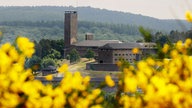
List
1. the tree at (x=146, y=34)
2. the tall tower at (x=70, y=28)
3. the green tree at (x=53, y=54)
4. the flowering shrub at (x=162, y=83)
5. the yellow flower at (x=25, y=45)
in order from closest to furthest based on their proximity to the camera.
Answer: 1. the flowering shrub at (x=162, y=83)
2. the yellow flower at (x=25, y=45)
3. the tree at (x=146, y=34)
4. the green tree at (x=53, y=54)
5. the tall tower at (x=70, y=28)

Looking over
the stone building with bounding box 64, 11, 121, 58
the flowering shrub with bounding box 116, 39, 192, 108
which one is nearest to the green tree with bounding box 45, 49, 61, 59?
the stone building with bounding box 64, 11, 121, 58

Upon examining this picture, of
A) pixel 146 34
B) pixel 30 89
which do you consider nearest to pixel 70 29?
pixel 146 34

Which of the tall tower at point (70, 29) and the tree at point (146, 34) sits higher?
the tree at point (146, 34)

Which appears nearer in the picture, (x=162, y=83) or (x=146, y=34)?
(x=162, y=83)

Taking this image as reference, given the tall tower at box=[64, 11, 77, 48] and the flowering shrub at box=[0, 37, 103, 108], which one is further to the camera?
the tall tower at box=[64, 11, 77, 48]

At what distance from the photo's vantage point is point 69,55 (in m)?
93.9

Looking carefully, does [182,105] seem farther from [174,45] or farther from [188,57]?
[174,45]

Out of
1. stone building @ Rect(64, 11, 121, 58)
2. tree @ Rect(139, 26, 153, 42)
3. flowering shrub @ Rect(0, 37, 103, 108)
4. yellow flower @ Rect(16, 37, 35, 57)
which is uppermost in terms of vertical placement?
tree @ Rect(139, 26, 153, 42)

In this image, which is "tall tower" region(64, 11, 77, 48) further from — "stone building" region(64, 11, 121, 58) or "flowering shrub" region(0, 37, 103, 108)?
"flowering shrub" region(0, 37, 103, 108)

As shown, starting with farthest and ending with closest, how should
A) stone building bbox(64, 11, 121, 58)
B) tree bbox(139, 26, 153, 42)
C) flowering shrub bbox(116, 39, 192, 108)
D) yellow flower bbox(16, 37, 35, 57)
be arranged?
stone building bbox(64, 11, 121, 58), tree bbox(139, 26, 153, 42), yellow flower bbox(16, 37, 35, 57), flowering shrub bbox(116, 39, 192, 108)

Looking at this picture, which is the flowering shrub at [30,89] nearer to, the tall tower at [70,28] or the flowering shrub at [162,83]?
the flowering shrub at [162,83]

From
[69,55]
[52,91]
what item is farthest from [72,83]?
[69,55]

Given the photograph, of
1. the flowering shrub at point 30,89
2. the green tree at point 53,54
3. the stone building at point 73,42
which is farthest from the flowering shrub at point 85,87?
the stone building at point 73,42

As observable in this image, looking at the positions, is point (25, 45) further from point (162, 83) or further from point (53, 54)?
point (53, 54)
